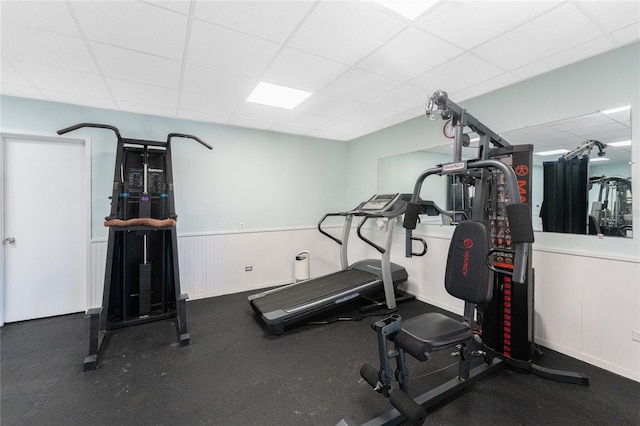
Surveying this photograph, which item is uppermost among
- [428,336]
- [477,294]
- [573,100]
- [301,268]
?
[573,100]

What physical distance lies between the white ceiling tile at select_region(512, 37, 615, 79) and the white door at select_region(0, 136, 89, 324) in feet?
16.0

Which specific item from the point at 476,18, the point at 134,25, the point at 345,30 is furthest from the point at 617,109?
the point at 134,25

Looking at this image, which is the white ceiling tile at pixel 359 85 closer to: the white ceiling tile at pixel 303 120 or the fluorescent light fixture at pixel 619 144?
the white ceiling tile at pixel 303 120

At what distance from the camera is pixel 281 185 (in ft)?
15.4

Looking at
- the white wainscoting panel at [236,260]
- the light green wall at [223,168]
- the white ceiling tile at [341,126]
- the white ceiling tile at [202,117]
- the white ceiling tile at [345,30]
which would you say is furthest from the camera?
the white ceiling tile at [341,126]

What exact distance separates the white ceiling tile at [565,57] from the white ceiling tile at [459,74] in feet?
0.77

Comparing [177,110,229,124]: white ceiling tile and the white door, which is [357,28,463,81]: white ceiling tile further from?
the white door

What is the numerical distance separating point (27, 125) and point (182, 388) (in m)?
3.40

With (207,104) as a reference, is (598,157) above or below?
below

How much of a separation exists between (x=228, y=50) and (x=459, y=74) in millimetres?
2055

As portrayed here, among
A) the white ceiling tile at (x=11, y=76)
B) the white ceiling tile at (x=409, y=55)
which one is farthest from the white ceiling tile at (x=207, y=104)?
the white ceiling tile at (x=409, y=55)

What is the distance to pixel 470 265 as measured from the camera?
1.91m

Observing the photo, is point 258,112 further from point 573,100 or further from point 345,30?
point 573,100

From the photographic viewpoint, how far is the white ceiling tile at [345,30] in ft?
5.70
